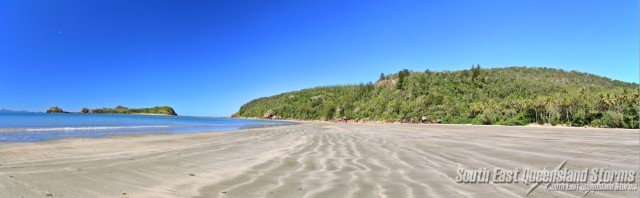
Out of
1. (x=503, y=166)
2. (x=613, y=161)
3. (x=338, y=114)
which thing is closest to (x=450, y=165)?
(x=503, y=166)

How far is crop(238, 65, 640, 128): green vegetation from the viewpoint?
5944cm

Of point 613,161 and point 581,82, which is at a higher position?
point 581,82

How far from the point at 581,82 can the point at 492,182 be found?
167513 mm

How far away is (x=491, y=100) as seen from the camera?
89562mm

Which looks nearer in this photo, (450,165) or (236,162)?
(450,165)

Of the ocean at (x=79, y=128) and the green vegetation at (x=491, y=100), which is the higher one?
the green vegetation at (x=491, y=100)

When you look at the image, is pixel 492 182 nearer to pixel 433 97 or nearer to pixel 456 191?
pixel 456 191

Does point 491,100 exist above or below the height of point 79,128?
above

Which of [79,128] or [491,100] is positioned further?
[491,100]

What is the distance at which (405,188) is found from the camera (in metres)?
5.85

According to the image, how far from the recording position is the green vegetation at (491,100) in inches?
2340

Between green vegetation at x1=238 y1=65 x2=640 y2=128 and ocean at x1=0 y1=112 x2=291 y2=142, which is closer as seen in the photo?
ocean at x1=0 y1=112 x2=291 y2=142

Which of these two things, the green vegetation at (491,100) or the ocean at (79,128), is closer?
the ocean at (79,128)

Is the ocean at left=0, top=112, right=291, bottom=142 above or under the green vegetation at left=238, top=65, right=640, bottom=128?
under
